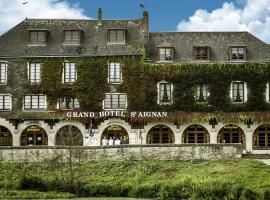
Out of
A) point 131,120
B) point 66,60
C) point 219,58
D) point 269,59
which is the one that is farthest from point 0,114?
point 269,59

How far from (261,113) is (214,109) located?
4.47m

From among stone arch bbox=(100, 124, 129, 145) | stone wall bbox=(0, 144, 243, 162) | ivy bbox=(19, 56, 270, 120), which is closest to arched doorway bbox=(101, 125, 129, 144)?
stone arch bbox=(100, 124, 129, 145)

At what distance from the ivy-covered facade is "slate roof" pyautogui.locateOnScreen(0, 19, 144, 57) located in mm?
164

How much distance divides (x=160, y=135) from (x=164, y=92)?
4205 millimetres

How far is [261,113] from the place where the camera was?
65562 mm

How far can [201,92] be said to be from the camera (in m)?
66.9

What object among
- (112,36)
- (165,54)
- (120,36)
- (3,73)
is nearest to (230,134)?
(165,54)

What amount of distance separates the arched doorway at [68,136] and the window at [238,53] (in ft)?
54.8

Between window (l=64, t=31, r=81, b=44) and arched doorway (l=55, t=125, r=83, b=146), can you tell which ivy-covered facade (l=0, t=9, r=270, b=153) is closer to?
arched doorway (l=55, t=125, r=83, b=146)

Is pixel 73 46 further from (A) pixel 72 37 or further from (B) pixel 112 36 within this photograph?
(B) pixel 112 36

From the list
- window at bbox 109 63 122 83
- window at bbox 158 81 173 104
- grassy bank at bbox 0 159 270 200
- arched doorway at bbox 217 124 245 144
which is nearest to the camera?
grassy bank at bbox 0 159 270 200

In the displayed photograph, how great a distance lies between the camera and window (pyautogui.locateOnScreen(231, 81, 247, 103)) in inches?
2621

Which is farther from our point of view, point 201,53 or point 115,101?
point 201,53

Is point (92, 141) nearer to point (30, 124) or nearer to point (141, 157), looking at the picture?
point (30, 124)
